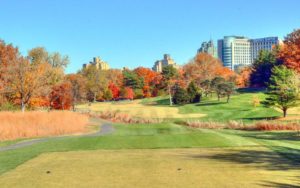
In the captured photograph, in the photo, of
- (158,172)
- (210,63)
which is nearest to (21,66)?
(158,172)

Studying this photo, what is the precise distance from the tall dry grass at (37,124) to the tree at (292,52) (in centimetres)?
5987

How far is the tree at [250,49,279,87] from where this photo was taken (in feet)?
328

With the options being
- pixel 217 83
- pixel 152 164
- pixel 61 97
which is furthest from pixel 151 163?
pixel 217 83

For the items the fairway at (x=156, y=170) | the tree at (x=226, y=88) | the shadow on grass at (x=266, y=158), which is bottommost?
the fairway at (x=156, y=170)

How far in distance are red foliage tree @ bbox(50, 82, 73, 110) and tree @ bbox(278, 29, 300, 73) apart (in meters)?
43.9

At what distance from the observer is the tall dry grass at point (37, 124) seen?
81.6ft

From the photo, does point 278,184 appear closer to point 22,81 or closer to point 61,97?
point 22,81

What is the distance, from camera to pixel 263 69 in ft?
335

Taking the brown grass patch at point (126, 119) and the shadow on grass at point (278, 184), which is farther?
the brown grass patch at point (126, 119)

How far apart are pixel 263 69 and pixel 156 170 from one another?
94.8m

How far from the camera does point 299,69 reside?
76438 millimetres

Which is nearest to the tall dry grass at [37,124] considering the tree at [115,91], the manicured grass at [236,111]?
the manicured grass at [236,111]

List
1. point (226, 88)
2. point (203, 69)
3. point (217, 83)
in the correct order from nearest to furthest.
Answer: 1. point (226, 88)
2. point (217, 83)
3. point (203, 69)

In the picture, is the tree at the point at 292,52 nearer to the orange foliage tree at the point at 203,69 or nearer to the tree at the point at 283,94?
the orange foliage tree at the point at 203,69
